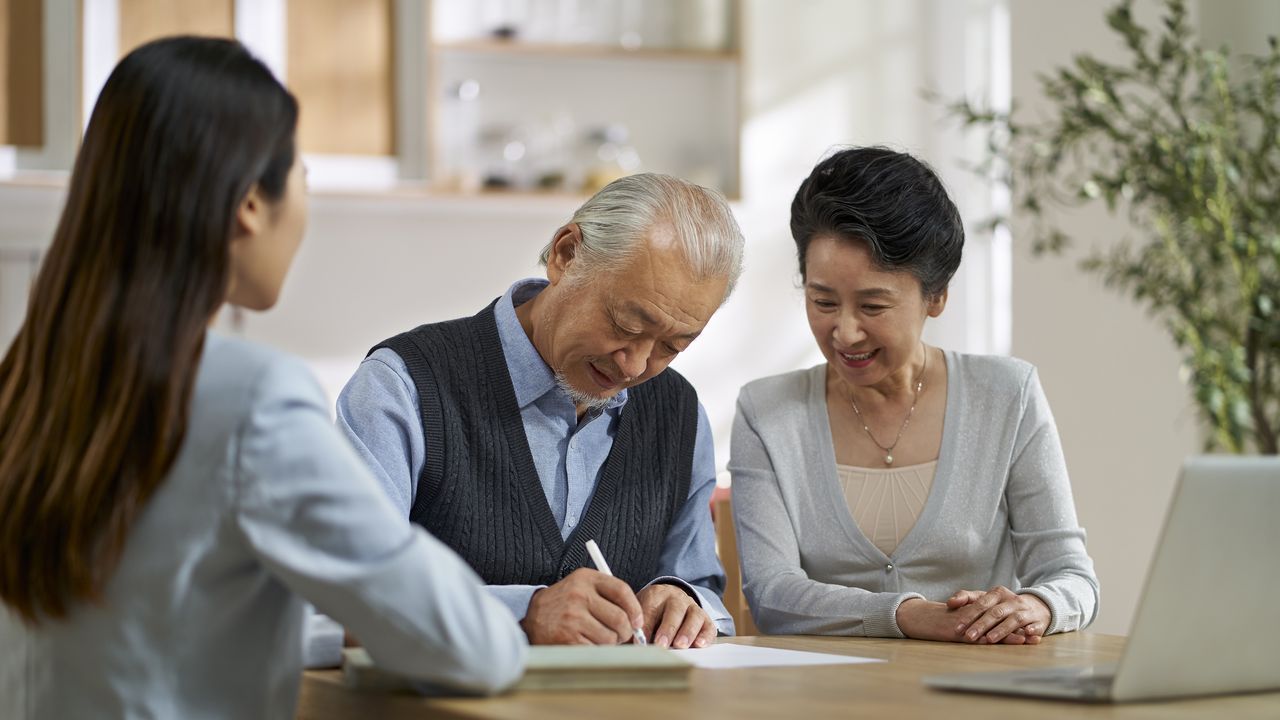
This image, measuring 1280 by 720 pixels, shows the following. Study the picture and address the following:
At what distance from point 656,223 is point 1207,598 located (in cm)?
87

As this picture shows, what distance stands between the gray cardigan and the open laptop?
2.47 ft

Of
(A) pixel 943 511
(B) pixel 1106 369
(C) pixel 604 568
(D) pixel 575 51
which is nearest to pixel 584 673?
(C) pixel 604 568

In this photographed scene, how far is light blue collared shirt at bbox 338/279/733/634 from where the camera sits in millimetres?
1794

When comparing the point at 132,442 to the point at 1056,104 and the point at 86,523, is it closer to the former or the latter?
the point at 86,523

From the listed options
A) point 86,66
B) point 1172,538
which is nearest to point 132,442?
Result: point 1172,538

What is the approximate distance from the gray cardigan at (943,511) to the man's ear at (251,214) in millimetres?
1047

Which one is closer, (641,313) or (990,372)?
(641,313)

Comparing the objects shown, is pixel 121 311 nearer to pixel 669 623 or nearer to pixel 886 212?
pixel 669 623

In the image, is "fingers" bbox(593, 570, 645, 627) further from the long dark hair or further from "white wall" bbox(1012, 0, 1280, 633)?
"white wall" bbox(1012, 0, 1280, 633)

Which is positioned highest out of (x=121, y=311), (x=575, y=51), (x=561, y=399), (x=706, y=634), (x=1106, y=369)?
(x=575, y=51)

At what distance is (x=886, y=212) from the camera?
6.88 ft

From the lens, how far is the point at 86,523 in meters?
1.11

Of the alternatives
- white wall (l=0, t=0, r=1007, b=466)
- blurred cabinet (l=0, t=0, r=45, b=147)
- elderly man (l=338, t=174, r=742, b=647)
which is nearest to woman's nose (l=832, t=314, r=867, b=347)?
elderly man (l=338, t=174, r=742, b=647)

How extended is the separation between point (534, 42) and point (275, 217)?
3466 millimetres
